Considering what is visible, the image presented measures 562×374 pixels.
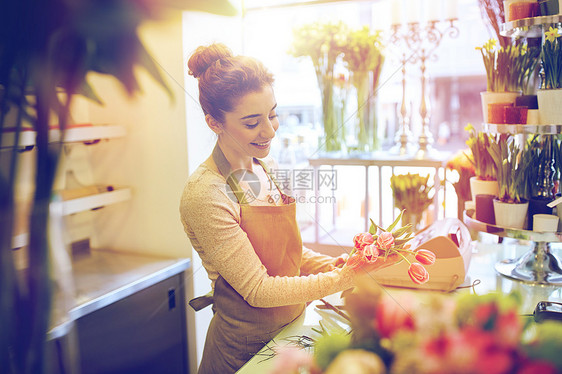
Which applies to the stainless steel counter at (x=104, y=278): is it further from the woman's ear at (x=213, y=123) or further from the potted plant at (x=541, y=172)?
the potted plant at (x=541, y=172)

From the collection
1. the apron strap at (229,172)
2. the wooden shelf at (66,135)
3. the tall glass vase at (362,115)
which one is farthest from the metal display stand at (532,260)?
the wooden shelf at (66,135)

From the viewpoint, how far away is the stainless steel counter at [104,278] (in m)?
0.41

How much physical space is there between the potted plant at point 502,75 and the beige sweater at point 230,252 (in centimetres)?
64

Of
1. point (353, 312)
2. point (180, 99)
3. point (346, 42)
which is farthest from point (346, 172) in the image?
point (346, 42)

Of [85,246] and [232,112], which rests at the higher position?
[232,112]

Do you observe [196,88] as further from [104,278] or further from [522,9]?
[522,9]

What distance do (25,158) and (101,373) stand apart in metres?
0.45

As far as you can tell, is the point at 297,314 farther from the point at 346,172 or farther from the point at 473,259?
the point at 473,259

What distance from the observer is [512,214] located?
1121 millimetres

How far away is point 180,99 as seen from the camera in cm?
55

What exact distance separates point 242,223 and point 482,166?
0.78 metres

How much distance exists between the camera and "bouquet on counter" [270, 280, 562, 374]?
28 cm

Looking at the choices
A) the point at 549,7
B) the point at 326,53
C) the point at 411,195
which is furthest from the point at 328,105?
the point at 549,7

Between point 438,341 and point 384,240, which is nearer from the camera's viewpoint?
point 438,341
